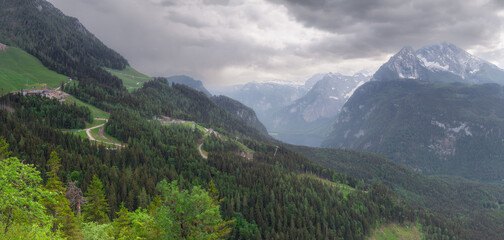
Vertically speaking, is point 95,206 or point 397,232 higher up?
point 95,206

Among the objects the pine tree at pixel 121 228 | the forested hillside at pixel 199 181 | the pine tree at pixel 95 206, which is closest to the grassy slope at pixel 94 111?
the forested hillside at pixel 199 181

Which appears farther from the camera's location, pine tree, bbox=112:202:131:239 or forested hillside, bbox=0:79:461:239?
forested hillside, bbox=0:79:461:239

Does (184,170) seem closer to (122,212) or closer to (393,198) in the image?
(122,212)

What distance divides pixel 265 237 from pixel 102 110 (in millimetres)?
151284

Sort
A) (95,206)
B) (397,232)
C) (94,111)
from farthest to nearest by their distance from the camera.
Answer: (94,111), (397,232), (95,206)

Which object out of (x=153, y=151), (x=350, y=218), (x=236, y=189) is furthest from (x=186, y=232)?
(x=350, y=218)

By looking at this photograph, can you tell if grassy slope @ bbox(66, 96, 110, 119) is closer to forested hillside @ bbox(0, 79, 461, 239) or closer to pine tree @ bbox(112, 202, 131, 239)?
forested hillside @ bbox(0, 79, 461, 239)

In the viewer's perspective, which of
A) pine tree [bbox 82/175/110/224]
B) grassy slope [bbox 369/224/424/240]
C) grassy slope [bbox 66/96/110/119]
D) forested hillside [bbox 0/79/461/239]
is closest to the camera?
pine tree [bbox 82/175/110/224]

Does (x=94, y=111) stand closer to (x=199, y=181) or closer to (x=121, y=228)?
(x=199, y=181)

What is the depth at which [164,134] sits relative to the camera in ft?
515

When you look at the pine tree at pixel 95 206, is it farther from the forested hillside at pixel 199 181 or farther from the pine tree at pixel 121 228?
the pine tree at pixel 121 228

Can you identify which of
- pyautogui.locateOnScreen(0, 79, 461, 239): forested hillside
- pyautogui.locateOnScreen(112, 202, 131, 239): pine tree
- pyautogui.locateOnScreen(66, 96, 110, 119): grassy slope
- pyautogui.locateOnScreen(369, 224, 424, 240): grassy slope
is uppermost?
pyautogui.locateOnScreen(66, 96, 110, 119): grassy slope

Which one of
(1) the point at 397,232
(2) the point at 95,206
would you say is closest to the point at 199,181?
(2) the point at 95,206

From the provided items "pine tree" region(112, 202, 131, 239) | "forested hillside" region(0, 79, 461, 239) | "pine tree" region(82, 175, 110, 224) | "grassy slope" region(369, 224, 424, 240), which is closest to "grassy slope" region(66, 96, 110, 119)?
"forested hillside" region(0, 79, 461, 239)
